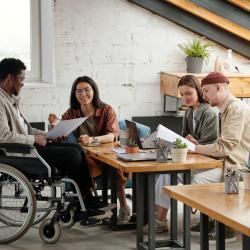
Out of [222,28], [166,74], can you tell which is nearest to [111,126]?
[166,74]

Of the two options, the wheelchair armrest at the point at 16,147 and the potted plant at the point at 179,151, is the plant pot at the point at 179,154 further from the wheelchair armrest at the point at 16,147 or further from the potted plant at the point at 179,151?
the wheelchair armrest at the point at 16,147

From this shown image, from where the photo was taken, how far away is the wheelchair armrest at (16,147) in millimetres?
4695

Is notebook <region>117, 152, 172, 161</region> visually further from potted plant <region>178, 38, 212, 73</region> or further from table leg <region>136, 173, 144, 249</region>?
potted plant <region>178, 38, 212, 73</region>

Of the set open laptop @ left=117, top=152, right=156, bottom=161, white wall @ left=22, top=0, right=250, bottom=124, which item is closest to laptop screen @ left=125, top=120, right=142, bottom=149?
open laptop @ left=117, top=152, right=156, bottom=161

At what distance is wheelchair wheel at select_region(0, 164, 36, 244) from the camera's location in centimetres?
456

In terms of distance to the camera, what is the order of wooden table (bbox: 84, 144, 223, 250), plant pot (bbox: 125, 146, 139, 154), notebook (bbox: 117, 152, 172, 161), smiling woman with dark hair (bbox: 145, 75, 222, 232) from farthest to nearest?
smiling woman with dark hair (bbox: 145, 75, 222, 232) → plant pot (bbox: 125, 146, 139, 154) → notebook (bbox: 117, 152, 172, 161) → wooden table (bbox: 84, 144, 223, 250)

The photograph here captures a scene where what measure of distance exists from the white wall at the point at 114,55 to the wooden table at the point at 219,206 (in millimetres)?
3391

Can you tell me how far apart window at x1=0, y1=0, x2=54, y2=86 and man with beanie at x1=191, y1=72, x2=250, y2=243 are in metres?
2.36

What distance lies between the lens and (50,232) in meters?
4.79

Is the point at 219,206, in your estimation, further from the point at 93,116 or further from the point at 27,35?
the point at 27,35

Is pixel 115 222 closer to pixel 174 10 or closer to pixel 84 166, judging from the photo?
pixel 84 166

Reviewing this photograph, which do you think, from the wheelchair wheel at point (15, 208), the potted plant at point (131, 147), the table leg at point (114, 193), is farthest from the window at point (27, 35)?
the potted plant at point (131, 147)

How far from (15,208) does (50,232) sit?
0.94ft

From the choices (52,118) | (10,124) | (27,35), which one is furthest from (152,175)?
(27,35)
